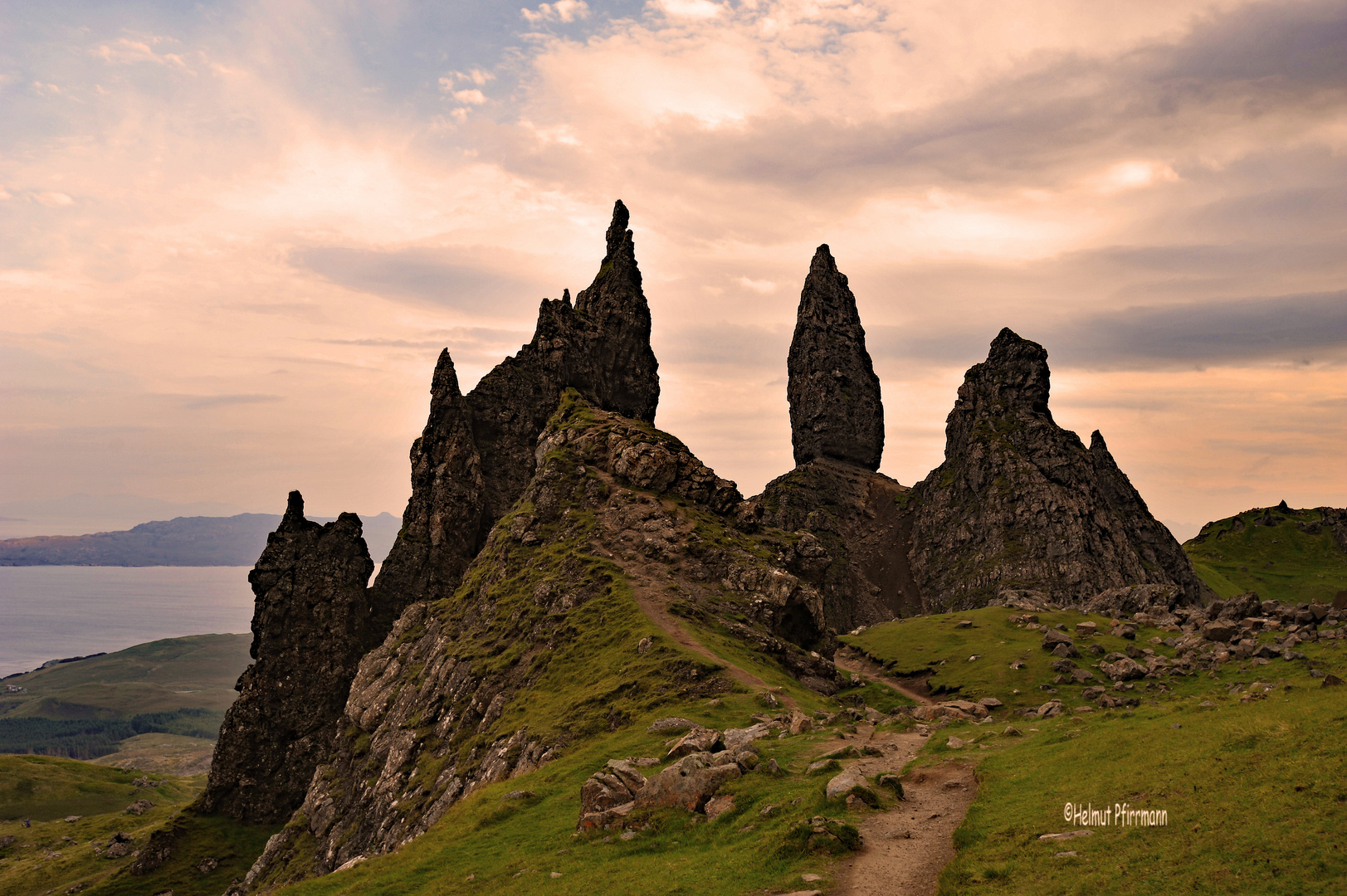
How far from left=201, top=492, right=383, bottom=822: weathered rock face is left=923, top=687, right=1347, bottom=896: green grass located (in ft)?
354

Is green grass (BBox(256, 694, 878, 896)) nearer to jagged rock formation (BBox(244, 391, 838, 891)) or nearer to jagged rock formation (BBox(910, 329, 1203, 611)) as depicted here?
jagged rock formation (BBox(244, 391, 838, 891))

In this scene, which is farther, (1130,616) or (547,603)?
(1130,616)

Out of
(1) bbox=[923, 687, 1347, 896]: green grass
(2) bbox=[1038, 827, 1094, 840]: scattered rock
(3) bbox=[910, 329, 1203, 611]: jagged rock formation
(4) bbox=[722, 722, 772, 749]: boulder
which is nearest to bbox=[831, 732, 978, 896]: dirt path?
(1) bbox=[923, 687, 1347, 896]: green grass

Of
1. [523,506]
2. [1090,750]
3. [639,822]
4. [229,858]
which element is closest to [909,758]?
[1090,750]

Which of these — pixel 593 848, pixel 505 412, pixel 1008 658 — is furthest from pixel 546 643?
pixel 505 412

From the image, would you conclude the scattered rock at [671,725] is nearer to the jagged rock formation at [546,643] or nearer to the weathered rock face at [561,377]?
the jagged rock formation at [546,643]

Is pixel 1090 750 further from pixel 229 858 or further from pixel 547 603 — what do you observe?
pixel 229 858

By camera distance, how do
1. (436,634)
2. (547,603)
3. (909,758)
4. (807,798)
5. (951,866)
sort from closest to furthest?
1. (951,866)
2. (807,798)
3. (909,758)
4. (547,603)
5. (436,634)

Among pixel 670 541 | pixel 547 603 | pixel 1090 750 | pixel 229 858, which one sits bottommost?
pixel 229 858

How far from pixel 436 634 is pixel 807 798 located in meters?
67.3

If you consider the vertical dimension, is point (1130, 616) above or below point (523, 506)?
below

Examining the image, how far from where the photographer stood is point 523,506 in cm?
9400

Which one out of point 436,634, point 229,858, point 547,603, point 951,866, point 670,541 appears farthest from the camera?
point 229,858

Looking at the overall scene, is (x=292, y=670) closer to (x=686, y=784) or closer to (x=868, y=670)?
(x=868, y=670)
